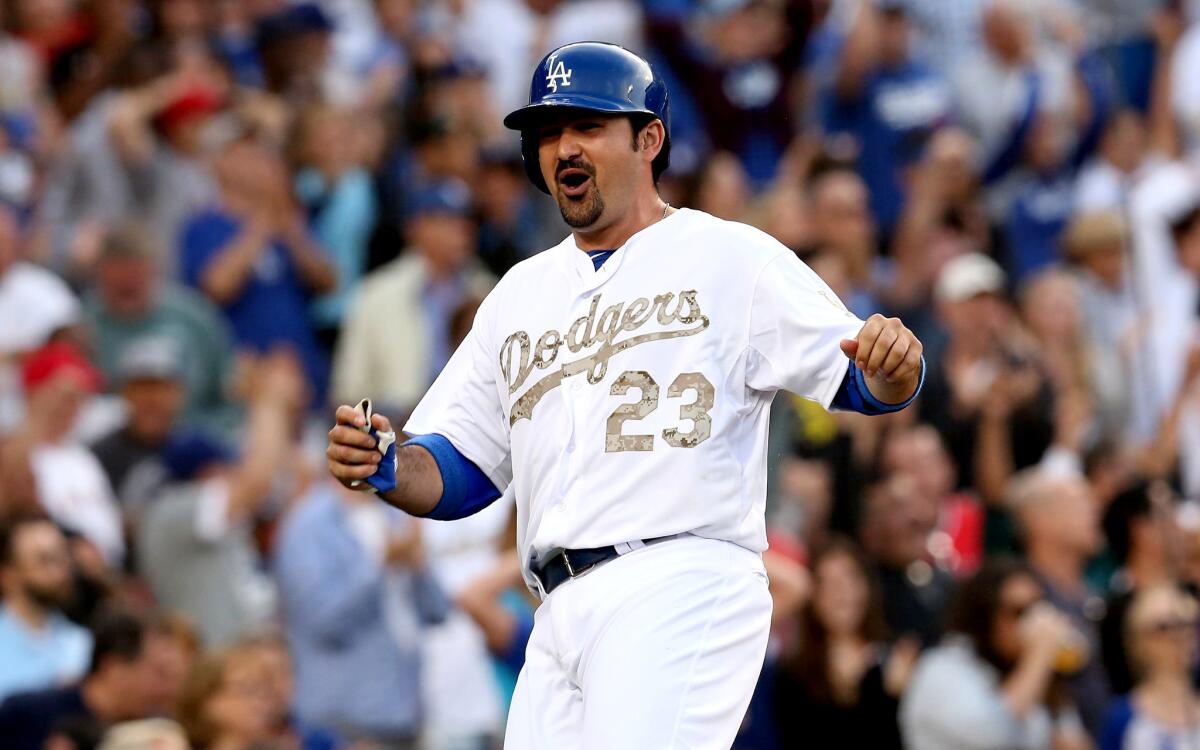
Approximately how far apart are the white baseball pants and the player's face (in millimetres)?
824

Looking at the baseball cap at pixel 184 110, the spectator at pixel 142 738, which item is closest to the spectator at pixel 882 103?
the baseball cap at pixel 184 110

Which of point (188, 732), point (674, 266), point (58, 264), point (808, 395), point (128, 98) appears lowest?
point (188, 732)

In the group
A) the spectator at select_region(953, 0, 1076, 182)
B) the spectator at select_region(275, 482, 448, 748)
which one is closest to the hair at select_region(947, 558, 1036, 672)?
the spectator at select_region(275, 482, 448, 748)

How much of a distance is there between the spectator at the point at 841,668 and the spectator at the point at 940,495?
100 cm

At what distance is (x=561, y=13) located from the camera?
43.8 feet

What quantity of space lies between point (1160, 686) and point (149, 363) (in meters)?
4.58

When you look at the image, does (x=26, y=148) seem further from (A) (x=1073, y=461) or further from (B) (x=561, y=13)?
(A) (x=1073, y=461)

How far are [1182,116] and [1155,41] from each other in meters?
0.74

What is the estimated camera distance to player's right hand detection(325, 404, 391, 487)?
478 cm

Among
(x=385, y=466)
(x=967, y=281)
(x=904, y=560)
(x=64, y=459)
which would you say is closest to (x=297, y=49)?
(x=64, y=459)

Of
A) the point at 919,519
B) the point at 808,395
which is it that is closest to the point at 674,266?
the point at 808,395

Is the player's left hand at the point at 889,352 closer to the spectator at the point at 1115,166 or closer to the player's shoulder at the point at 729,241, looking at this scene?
the player's shoulder at the point at 729,241

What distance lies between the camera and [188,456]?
9.39 meters

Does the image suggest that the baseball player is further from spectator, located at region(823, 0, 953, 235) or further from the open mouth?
spectator, located at region(823, 0, 953, 235)
